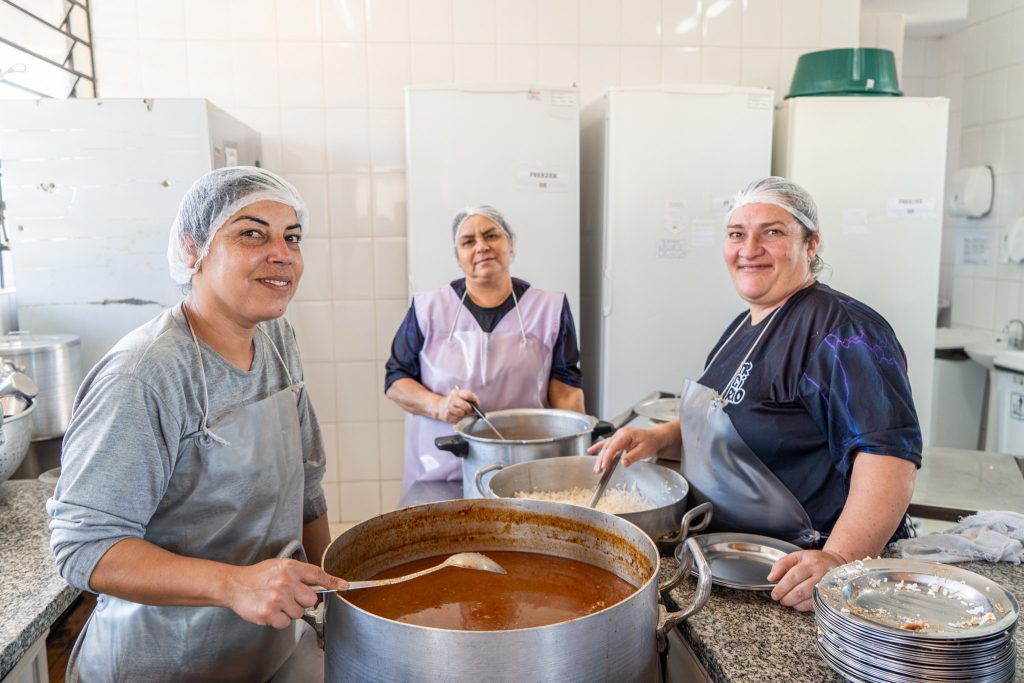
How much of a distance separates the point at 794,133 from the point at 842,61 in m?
0.33

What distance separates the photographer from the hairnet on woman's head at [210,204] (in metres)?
1.22

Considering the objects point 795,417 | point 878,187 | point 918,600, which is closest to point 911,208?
point 878,187

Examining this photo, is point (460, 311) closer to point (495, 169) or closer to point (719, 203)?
point (495, 169)

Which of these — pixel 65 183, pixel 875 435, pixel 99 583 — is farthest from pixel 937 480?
pixel 65 183

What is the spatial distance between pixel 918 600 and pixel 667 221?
2.21 m

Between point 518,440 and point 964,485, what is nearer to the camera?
point 518,440

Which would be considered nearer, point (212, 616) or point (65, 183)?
point (212, 616)

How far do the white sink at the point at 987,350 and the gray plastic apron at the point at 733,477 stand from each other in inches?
103

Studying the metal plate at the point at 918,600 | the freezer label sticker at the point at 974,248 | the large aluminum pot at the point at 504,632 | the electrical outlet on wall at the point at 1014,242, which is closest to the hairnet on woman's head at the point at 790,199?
the metal plate at the point at 918,600

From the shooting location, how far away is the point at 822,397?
133cm

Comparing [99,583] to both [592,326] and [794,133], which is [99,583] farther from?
[794,133]

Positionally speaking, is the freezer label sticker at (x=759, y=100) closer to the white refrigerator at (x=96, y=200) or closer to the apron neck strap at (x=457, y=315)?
the apron neck strap at (x=457, y=315)

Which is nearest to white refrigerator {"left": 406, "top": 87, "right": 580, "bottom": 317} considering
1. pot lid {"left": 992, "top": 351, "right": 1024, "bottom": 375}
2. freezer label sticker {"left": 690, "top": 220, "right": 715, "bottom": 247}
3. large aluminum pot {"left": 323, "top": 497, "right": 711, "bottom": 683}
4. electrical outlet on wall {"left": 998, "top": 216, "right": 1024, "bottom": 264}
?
freezer label sticker {"left": 690, "top": 220, "right": 715, "bottom": 247}

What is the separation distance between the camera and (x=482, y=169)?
300 cm
